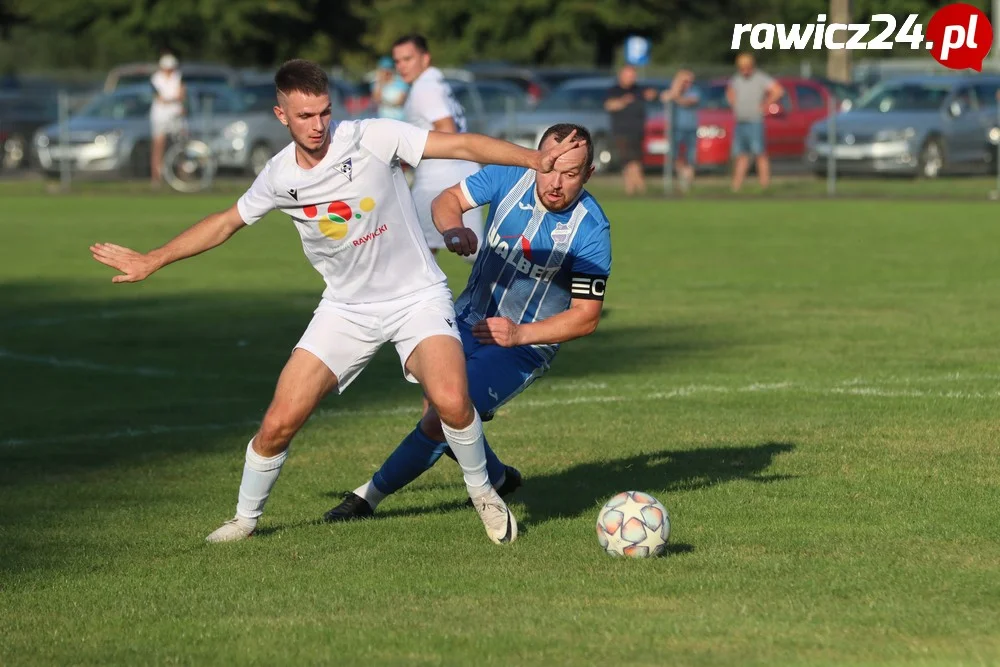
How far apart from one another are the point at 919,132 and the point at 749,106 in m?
4.43

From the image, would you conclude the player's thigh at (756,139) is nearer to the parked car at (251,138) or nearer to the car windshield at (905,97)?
the car windshield at (905,97)

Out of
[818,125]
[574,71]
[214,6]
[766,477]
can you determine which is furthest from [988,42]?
[766,477]

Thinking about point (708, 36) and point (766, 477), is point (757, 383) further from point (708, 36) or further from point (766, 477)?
point (708, 36)

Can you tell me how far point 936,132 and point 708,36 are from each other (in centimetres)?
5017

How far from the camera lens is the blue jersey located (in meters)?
7.47

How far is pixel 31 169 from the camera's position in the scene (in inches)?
1601

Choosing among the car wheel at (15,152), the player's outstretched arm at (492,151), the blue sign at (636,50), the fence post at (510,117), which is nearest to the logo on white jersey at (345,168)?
the player's outstretched arm at (492,151)

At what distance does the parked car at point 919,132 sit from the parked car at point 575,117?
168 inches

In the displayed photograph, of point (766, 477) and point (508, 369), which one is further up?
point (508, 369)

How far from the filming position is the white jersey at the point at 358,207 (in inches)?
282

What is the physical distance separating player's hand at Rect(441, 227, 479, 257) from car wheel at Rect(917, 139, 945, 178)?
85.4 ft

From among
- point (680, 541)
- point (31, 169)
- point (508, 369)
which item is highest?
point (508, 369)

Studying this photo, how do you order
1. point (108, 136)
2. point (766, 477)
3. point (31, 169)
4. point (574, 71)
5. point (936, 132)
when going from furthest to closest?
1. point (574, 71)
2. point (31, 169)
3. point (108, 136)
4. point (936, 132)
5. point (766, 477)

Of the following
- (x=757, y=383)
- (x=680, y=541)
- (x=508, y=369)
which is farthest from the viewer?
(x=757, y=383)
